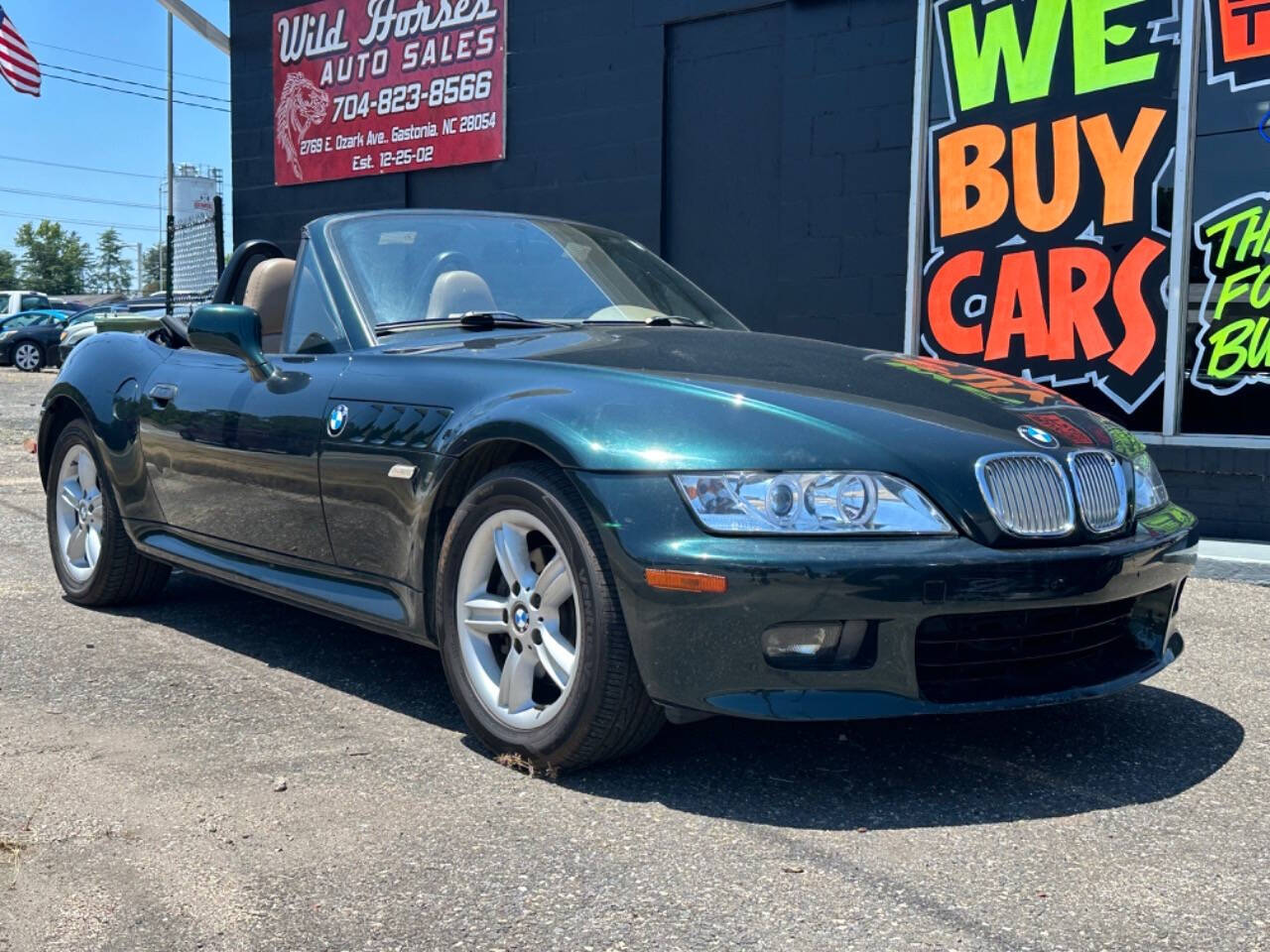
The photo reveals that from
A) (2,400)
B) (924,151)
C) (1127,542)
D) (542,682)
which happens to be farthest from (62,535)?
(2,400)

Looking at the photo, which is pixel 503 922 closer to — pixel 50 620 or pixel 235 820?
pixel 235 820

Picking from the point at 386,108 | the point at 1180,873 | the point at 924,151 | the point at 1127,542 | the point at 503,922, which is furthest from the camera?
the point at 386,108

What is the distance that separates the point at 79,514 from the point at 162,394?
935mm

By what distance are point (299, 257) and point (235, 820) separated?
211 cm

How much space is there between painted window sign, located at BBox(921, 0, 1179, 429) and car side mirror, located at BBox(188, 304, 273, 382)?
5.31 meters

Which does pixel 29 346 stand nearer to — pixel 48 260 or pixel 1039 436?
pixel 1039 436

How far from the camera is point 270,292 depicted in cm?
504

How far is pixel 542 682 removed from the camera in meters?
3.44

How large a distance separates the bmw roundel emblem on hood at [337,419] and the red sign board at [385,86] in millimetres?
8222

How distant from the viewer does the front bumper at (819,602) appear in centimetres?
286

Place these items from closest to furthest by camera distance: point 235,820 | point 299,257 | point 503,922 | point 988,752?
point 503,922, point 235,820, point 988,752, point 299,257

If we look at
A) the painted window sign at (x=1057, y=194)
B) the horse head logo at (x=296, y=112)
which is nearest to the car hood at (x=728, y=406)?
the painted window sign at (x=1057, y=194)

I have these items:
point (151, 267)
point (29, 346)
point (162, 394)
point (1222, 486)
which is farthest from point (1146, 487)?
point (151, 267)

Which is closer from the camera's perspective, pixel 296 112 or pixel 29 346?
pixel 296 112
